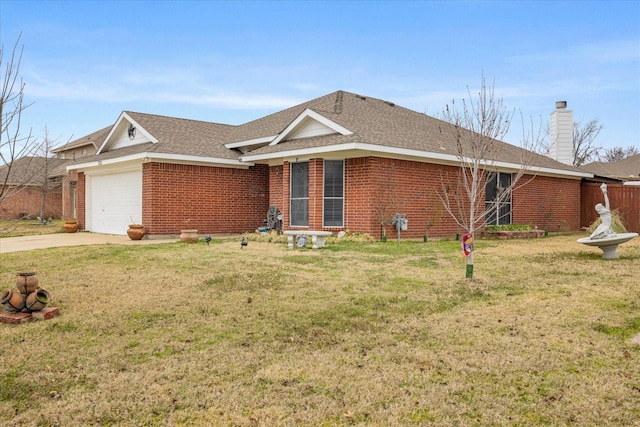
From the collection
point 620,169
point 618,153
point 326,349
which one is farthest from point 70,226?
point 618,153

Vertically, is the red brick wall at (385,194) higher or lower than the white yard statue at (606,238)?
higher

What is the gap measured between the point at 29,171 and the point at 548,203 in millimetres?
29417

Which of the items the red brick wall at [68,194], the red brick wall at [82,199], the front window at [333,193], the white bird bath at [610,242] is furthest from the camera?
the red brick wall at [68,194]

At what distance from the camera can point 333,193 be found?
49.3 ft

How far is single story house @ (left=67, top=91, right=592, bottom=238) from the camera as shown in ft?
47.7

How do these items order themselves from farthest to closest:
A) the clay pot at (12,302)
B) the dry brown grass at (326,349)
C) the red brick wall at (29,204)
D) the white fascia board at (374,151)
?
the red brick wall at (29,204)
the white fascia board at (374,151)
the clay pot at (12,302)
the dry brown grass at (326,349)

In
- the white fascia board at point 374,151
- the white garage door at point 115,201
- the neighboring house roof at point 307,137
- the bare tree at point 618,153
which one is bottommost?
the white garage door at point 115,201

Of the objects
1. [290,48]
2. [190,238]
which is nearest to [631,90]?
[290,48]

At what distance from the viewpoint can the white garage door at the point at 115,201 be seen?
17.4 metres

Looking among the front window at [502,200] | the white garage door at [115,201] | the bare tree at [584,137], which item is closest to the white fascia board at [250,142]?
the white garage door at [115,201]

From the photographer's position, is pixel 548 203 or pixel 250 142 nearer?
pixel 250 142

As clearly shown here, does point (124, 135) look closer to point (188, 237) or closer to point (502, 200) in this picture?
point (188, 237)

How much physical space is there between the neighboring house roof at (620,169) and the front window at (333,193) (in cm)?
2702

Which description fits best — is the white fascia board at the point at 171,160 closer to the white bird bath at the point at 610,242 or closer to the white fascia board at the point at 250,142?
the white fascia board at the point at 250,142
